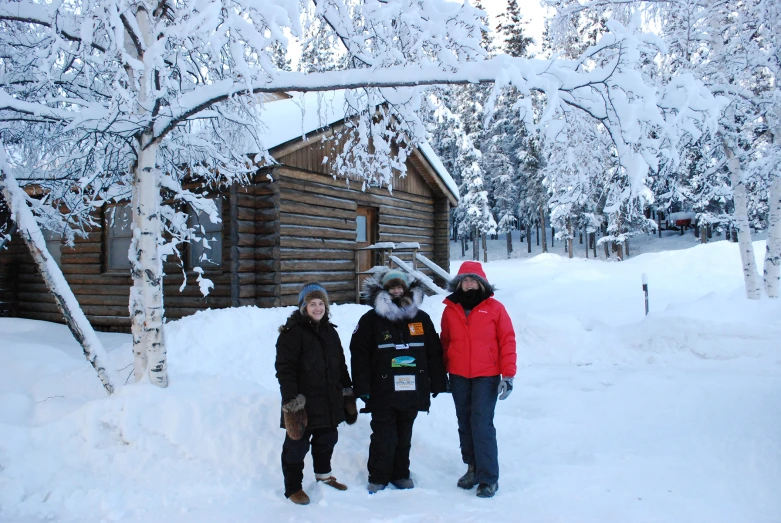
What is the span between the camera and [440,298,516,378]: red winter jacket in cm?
398

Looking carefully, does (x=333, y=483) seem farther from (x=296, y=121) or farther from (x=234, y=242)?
(x=296, y=121)

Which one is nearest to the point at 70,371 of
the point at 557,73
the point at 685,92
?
the point at 557,73

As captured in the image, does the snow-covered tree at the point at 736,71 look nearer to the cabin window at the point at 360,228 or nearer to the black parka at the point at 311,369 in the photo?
the cabin window at the point at 360,228

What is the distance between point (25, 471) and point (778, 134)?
12431 millimetres

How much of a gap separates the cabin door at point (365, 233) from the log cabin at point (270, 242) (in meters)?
0.02

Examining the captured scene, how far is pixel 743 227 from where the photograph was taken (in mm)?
10789

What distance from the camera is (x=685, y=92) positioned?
3.96 meters

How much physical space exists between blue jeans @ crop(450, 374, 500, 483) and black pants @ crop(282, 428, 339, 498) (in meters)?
1.01

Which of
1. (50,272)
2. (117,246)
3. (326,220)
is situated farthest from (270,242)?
(50,272)

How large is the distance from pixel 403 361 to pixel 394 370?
10 centimetres

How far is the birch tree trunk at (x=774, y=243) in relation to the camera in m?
10.1

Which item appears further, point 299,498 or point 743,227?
point 743,227

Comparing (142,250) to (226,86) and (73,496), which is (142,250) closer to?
(226,86)

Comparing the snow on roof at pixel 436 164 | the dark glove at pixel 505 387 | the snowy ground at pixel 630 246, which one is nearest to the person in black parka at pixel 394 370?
the dark glove at pixel 505 387
